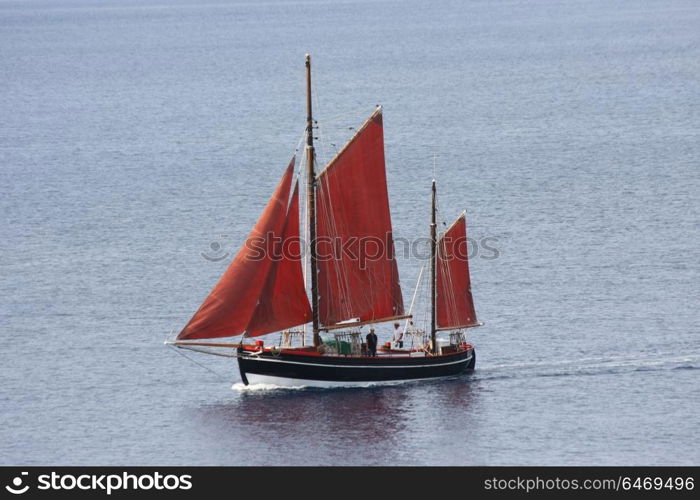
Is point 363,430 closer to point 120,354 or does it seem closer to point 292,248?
point 292,248

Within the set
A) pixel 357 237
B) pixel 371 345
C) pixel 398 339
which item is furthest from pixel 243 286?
pixel 398 339

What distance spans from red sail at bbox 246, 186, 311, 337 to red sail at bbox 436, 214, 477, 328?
9019 mm

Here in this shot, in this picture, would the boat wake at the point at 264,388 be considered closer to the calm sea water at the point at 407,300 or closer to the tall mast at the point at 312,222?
the calm sea water at the point at 407,300

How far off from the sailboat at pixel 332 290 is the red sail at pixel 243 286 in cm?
6

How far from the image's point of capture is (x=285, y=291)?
91938 mm

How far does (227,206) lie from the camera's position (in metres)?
146

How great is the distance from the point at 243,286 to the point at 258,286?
91 centimetres

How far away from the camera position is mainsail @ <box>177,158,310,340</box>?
90.4m

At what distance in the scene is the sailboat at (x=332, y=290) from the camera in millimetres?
90750

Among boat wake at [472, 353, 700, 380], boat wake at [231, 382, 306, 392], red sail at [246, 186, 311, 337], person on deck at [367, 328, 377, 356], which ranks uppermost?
red sail at [246, 186, 311, 337]

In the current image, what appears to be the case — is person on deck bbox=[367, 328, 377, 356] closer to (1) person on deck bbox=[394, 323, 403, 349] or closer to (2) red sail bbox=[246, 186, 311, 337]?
(1) person on deck bbox=[394, 323, 403, 349]

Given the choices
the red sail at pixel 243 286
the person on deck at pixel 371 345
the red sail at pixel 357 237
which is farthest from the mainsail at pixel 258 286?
the person on deck at pixel 371 345

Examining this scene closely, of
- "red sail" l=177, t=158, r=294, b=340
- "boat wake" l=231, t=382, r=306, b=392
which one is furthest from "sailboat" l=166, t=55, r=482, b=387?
"boat wake" l=231, t=382, r=306, b=392
